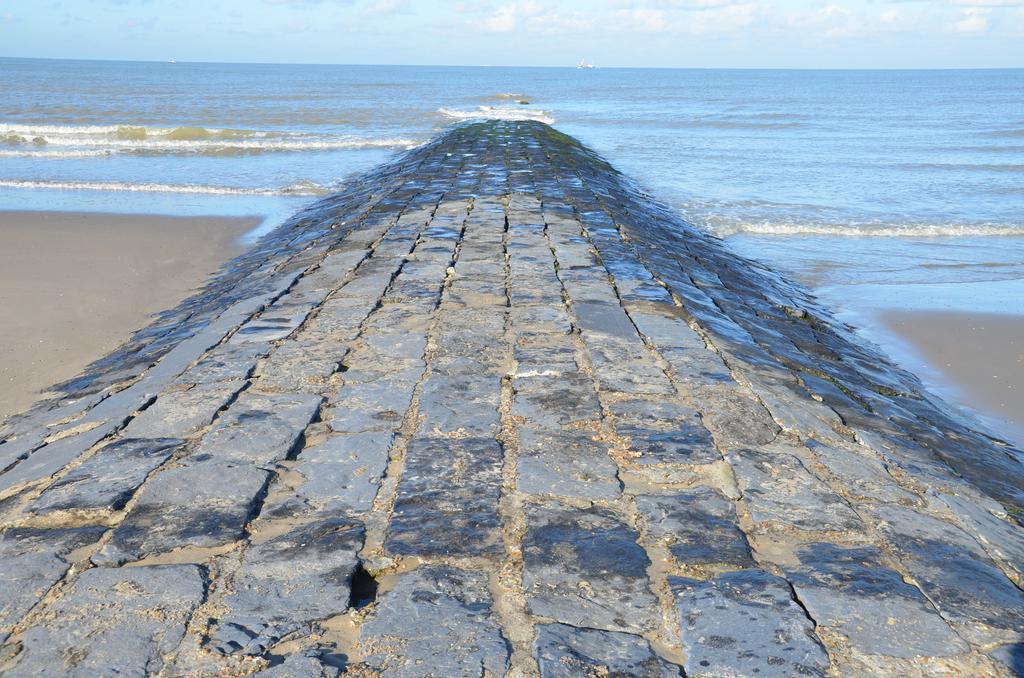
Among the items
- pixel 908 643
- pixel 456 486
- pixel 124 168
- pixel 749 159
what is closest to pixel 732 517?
pixel 908 643

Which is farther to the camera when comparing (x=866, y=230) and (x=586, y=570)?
(x=866, y=230)

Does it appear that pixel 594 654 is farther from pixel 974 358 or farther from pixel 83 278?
pixel 83 278

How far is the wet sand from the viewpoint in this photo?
5.84m

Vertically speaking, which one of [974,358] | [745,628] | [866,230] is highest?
[745,628]

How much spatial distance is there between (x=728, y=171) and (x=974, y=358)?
1192 cm

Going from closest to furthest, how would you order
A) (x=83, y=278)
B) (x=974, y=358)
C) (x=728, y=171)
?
(x=974, y=358)
(x=83, y=278)
(x=728, y=171)

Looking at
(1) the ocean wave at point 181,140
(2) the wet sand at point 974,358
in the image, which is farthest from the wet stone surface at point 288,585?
(1) the ocean wave at point 181,140

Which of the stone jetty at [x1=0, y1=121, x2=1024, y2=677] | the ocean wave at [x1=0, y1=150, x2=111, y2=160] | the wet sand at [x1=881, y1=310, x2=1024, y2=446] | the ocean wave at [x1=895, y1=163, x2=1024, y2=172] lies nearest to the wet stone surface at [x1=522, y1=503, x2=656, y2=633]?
the stone jetty at [x1=0, y1=121, x2=1024, y2=677]

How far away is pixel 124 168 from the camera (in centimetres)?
1722

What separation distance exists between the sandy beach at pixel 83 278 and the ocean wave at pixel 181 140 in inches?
368

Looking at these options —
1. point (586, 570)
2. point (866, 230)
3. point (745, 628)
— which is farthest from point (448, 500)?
point (866, 230)

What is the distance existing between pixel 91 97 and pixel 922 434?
46.1 meters

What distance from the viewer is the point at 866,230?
11773mm

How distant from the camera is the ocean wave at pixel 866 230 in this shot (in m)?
11.7
